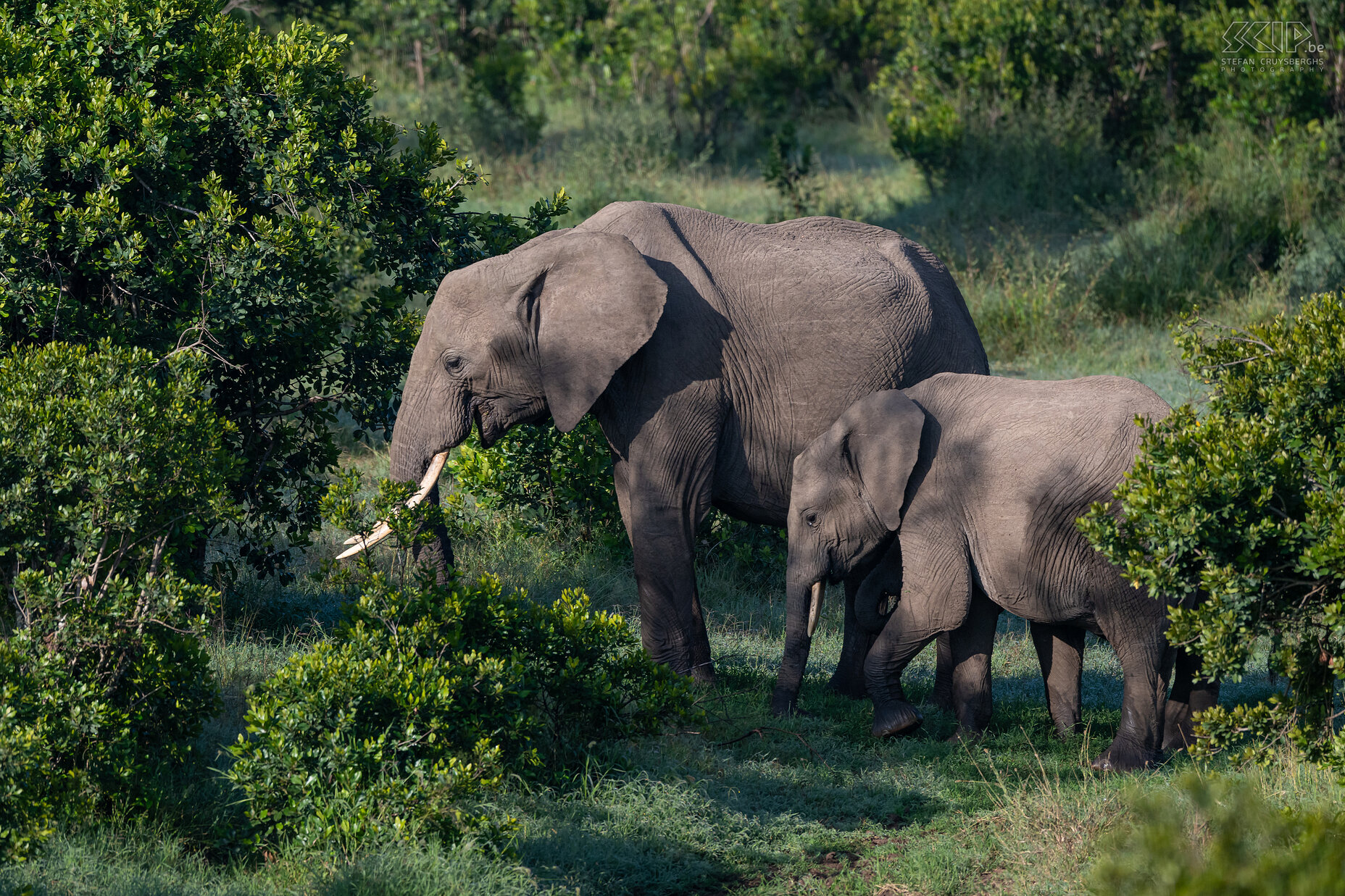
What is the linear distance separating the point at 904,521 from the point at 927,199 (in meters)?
13.5

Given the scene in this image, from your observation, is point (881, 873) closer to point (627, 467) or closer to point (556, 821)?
point (556, 821)

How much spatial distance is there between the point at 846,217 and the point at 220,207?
37.7 ft

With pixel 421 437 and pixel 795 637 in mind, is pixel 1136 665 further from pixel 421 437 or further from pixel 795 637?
pixel 421 437

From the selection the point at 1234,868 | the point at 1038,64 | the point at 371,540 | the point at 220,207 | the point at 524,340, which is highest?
the point at 220,207

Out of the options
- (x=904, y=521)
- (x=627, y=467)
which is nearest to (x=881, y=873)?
(x=904, y=521)

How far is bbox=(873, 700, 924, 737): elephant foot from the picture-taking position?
6.98m

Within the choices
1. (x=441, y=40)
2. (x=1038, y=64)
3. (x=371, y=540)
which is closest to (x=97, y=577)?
(x=371, y=540)

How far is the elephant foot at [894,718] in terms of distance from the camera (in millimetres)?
6984

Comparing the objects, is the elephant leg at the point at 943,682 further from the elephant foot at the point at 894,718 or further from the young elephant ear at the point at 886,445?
the young elephant ear at the point at 886,445

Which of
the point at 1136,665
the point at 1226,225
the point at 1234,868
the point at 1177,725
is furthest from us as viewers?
the point at 1226,225

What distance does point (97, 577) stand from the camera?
19.6ft

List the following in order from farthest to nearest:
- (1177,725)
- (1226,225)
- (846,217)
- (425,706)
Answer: (846,217), (1226,225), (1177,725), (425,706)

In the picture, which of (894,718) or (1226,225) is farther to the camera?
(1226,225)

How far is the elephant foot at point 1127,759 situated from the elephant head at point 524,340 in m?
2.90
